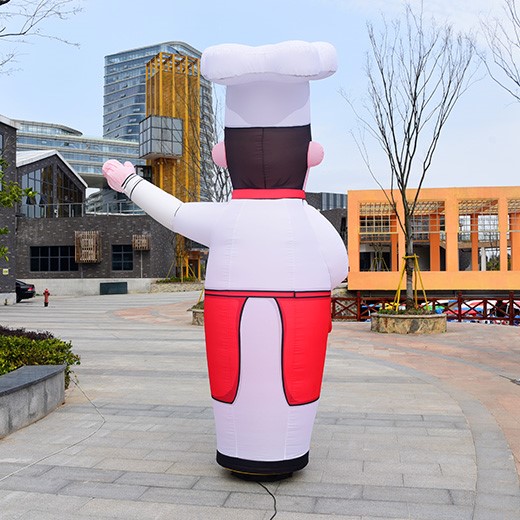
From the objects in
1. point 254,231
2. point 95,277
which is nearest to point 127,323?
point 254,231

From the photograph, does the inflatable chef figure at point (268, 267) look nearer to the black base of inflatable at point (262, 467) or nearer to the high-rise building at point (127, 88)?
the black base of inflatable at point (262, 467)

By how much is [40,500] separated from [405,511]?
2.41 meters

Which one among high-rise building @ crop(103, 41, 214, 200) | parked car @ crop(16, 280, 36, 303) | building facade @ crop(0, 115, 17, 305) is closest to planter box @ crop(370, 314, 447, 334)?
building facade @ crop(0, 115, 17, 305)

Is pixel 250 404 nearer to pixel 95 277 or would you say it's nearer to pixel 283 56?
pixel 283 56

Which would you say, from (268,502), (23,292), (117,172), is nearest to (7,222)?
(23,292)

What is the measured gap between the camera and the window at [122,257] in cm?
3741

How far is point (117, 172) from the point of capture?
212 inches

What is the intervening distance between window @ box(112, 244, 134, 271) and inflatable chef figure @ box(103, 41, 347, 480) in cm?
3353

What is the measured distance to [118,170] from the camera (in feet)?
17.7

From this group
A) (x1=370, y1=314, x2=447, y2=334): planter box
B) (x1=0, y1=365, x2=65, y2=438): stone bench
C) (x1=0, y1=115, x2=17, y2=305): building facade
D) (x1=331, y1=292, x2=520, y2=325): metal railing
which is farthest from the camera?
(x1=0, y1=115, x2=17, y2=305): building facade

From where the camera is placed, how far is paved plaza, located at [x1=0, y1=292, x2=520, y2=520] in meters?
4.00

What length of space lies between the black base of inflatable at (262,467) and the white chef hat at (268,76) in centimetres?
248

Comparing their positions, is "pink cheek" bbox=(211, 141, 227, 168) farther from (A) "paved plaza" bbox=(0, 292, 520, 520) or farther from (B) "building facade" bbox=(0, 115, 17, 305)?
(B) "building facade" bbox=(0, 115, 17, 305)

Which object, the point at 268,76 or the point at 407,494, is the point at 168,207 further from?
the point at 407,494
